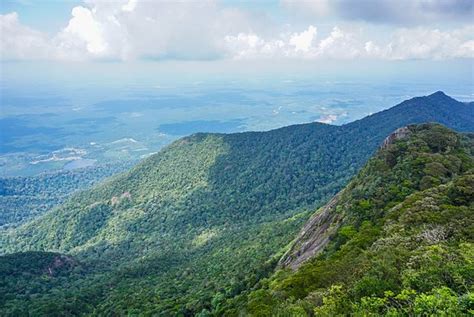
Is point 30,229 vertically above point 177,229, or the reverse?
point 177,229

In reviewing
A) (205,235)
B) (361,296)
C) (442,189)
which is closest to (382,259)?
(361,296)

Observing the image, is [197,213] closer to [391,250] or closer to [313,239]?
[313,239]

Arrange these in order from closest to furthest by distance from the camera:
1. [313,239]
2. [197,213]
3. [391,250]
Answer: [391,250] → [313,239] → [197,213]

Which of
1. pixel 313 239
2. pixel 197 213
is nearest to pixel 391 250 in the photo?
pixel 313 239

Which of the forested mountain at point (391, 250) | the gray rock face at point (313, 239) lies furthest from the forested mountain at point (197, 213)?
the forested mountain at point (391, 250)

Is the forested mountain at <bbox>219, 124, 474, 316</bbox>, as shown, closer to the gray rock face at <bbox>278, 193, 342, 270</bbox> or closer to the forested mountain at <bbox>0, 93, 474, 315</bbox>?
the gray rock face at <bbox>278, 193, 342, 270</bbox>

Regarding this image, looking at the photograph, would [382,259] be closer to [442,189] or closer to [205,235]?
[442,189]
